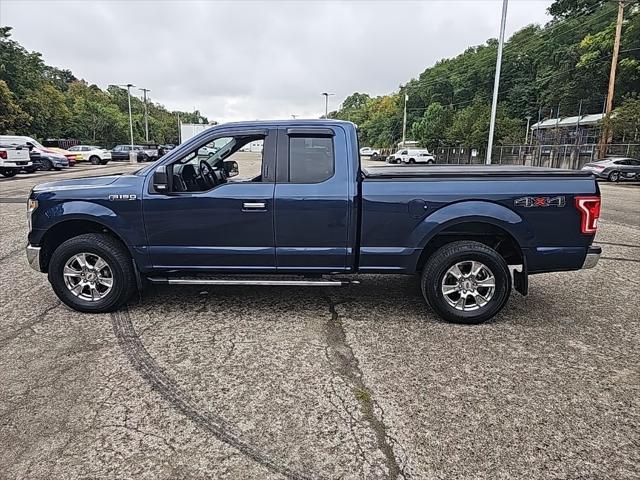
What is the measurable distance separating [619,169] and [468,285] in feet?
86.9

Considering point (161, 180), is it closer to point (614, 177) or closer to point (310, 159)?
point (310, 159)

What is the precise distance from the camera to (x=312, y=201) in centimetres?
452

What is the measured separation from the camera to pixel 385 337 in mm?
4348

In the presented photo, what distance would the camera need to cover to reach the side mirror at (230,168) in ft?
17.3

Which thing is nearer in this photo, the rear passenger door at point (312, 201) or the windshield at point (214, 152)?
the rear passenger door at point (312, 201)

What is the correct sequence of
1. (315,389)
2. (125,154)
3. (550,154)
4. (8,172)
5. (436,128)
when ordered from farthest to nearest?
1. (436,128)
2. (125,154)
3. (550,154)
4. (8,172)
5. (315,389)

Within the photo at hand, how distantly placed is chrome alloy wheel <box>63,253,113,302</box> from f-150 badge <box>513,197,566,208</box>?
4087 mm

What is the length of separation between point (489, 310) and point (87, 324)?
3918 millimetres

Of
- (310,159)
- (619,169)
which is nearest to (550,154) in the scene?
(619,169)

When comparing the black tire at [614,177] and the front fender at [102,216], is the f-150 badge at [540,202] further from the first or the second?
the black tire at [614,177]

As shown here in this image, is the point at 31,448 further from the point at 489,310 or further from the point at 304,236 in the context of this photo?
the point at 489,310

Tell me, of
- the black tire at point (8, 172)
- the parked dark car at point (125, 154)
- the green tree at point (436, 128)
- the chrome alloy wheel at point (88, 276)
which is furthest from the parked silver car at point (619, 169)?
the parked dark car at point (125, 154)

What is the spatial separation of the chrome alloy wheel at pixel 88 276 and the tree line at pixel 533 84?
3285 cm

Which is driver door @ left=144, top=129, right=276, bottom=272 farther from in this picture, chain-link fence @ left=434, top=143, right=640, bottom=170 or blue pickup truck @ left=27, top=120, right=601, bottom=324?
chain-link fence @ left=434, top=143, right=640, bottom=170
